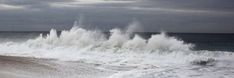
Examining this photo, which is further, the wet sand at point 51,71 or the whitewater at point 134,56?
the whitewater at point 134,56

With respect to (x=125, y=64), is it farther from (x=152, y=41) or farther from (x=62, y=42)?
(x=62, y=42)

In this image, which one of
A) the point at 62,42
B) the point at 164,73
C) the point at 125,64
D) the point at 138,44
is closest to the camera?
the point at 164,73

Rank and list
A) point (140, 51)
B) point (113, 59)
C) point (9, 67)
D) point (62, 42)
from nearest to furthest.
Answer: point (9, 67) → point (113, 59) → point (140, 51) → point (62, 42)

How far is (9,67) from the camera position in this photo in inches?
692

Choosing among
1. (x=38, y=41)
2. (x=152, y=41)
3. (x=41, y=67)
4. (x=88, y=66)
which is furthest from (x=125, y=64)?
(x=38, y=41)

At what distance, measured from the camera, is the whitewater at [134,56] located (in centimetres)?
1563

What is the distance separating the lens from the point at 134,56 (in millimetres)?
22391

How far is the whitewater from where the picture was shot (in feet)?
51.3

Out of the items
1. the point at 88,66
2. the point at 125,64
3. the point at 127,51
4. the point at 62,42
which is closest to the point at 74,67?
the point at 88,66

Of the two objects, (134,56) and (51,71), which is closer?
(51,71)

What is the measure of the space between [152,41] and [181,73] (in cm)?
1039

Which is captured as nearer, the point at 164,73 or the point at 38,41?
the point at 164,73

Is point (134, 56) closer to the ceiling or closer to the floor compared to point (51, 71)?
closer to the ceiling

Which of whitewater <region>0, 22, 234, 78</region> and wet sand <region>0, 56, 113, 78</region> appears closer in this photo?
wet sand <region>0, 56, 113, 78</region>
